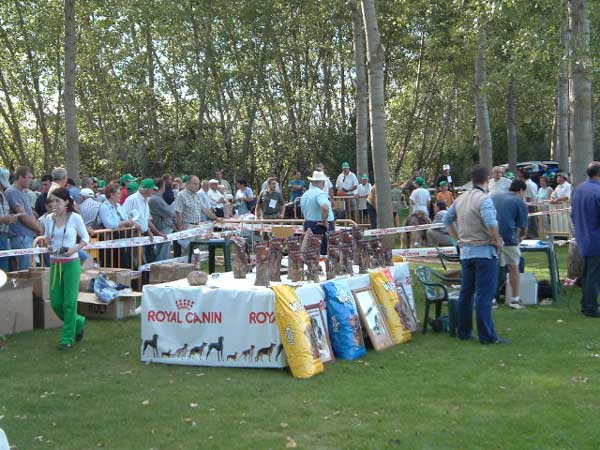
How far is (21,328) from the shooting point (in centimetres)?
1023

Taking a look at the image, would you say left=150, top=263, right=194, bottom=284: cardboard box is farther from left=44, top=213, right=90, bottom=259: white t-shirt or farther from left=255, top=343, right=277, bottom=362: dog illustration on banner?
left=255, top=343, right=277, bottom=362: dog illustration on banner

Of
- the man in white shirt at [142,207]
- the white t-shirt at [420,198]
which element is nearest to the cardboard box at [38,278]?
the man in white shirt at [142,207]

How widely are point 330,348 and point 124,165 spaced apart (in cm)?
2598

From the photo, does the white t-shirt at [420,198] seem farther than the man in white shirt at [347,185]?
No

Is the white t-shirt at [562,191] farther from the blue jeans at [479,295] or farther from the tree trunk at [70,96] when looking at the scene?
the blue jeans at [479,295]

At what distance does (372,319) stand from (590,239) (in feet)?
11.5

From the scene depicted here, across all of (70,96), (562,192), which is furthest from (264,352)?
(562,192)

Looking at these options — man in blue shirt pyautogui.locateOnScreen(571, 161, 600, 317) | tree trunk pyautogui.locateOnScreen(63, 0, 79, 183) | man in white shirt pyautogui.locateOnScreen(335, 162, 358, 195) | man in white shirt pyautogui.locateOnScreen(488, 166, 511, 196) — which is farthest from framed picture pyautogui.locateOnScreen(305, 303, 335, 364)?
man in white shirt pyautogui.locateOnScreen(335, 162, 358, 195)

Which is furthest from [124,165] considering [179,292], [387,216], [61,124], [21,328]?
[179,292]

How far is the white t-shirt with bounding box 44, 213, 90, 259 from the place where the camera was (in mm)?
8859

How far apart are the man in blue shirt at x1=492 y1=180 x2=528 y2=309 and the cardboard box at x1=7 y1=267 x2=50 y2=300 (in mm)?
6133

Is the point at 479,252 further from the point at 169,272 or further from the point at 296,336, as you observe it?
the point at 169,272

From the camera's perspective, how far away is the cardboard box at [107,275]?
448 inches

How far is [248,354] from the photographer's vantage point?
26.1 feet
